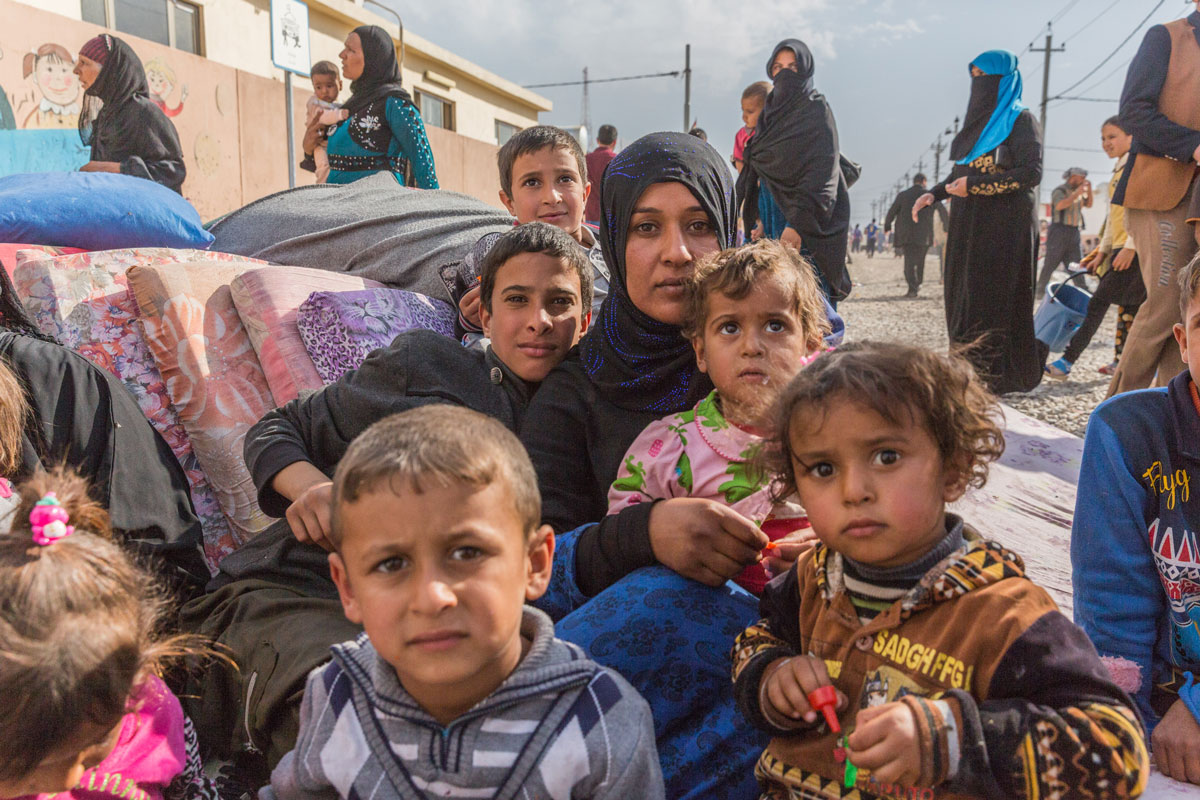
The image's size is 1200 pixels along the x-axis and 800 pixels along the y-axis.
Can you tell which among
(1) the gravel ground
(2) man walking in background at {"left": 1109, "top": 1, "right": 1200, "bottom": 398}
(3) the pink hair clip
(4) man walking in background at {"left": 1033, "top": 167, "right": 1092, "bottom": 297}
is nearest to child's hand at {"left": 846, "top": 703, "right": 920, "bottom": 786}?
(1) the gravel ground

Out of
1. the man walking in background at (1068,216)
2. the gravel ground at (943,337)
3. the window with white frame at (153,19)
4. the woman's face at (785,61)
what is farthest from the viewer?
the man walking in background at (1068,216)

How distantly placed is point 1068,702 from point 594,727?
64 cm

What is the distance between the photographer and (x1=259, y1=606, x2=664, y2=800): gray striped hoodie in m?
1.23

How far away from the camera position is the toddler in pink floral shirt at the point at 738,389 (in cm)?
174

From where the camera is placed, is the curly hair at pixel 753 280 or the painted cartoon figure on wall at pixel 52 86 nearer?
the curly hair at pixel 753 280

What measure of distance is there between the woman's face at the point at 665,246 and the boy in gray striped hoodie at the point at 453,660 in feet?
2.76

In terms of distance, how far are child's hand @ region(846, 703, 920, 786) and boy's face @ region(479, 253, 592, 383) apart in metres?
1.34

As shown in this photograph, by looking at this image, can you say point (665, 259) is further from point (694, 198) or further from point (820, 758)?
point (820, 758)

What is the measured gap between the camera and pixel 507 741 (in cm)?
124

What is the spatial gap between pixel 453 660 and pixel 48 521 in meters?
0.73

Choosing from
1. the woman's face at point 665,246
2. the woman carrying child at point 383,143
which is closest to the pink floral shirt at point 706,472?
the woman's face at point 665,246

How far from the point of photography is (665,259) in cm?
207

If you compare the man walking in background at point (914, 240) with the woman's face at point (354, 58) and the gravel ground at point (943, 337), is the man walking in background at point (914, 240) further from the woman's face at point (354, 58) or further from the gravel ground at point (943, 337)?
the woman's face at point (354, 58)

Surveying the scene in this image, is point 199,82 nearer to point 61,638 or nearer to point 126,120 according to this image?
point 126,120
